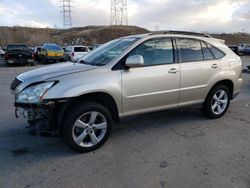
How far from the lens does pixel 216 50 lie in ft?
16.4

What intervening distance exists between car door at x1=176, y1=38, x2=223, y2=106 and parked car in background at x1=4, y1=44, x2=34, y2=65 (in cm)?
1590

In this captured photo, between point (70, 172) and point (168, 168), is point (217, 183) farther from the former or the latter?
point (70, 172)

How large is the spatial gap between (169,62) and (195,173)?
198 cm

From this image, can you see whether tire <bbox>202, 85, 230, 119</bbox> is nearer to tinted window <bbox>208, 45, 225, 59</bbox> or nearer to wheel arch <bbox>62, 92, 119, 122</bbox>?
tinted window <bbox>208, 45, 225, 59</bbox>

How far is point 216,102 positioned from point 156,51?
1854 mm

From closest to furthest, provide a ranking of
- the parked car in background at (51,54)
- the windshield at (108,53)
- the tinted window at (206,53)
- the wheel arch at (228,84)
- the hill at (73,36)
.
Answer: the windshield at (108,53) → the tinted window at (206,53) → the wheel arch at (228,84) → the parked car in background at (51,54) → the hill at (73,36)

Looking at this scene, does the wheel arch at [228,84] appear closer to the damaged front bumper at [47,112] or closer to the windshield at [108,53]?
the windshield at [108,53]

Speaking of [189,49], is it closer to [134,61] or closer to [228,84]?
[228,84]

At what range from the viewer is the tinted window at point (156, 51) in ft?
13.3

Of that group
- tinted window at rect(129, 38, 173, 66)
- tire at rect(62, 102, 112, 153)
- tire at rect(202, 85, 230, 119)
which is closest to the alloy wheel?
tire at rect(62, 102, 112, 153)

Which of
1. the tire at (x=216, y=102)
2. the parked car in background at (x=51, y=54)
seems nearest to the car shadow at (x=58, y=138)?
the tire at (x=216, y=102)

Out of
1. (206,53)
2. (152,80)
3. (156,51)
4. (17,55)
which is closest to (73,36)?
(17,55)

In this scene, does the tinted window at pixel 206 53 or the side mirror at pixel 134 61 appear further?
the tinted window at pixel 206 53

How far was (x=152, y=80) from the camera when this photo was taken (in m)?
4.04
